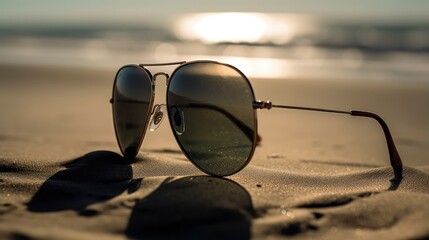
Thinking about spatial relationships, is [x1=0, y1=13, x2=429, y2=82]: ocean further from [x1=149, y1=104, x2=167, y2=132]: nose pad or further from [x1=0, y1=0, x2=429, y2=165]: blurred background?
[x1=149, y1=104, x2=167, y2=132]: nose pad

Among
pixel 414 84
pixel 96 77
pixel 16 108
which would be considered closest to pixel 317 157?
pixel 16 108

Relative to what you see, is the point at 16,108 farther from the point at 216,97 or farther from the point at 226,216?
the point at 226,216

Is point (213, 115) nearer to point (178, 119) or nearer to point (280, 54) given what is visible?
point (178, 119)

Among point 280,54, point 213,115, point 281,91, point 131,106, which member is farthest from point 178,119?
point 280,54

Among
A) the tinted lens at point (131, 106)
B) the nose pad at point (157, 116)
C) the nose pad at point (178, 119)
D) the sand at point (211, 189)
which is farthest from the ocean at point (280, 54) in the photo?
the nose pad at point (178, 119)

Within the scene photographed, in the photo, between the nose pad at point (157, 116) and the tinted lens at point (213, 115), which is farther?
the nose pad at point (157, 116)

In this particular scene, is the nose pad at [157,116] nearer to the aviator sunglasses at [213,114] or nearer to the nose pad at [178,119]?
the aviator sunglasses at [213,114]
